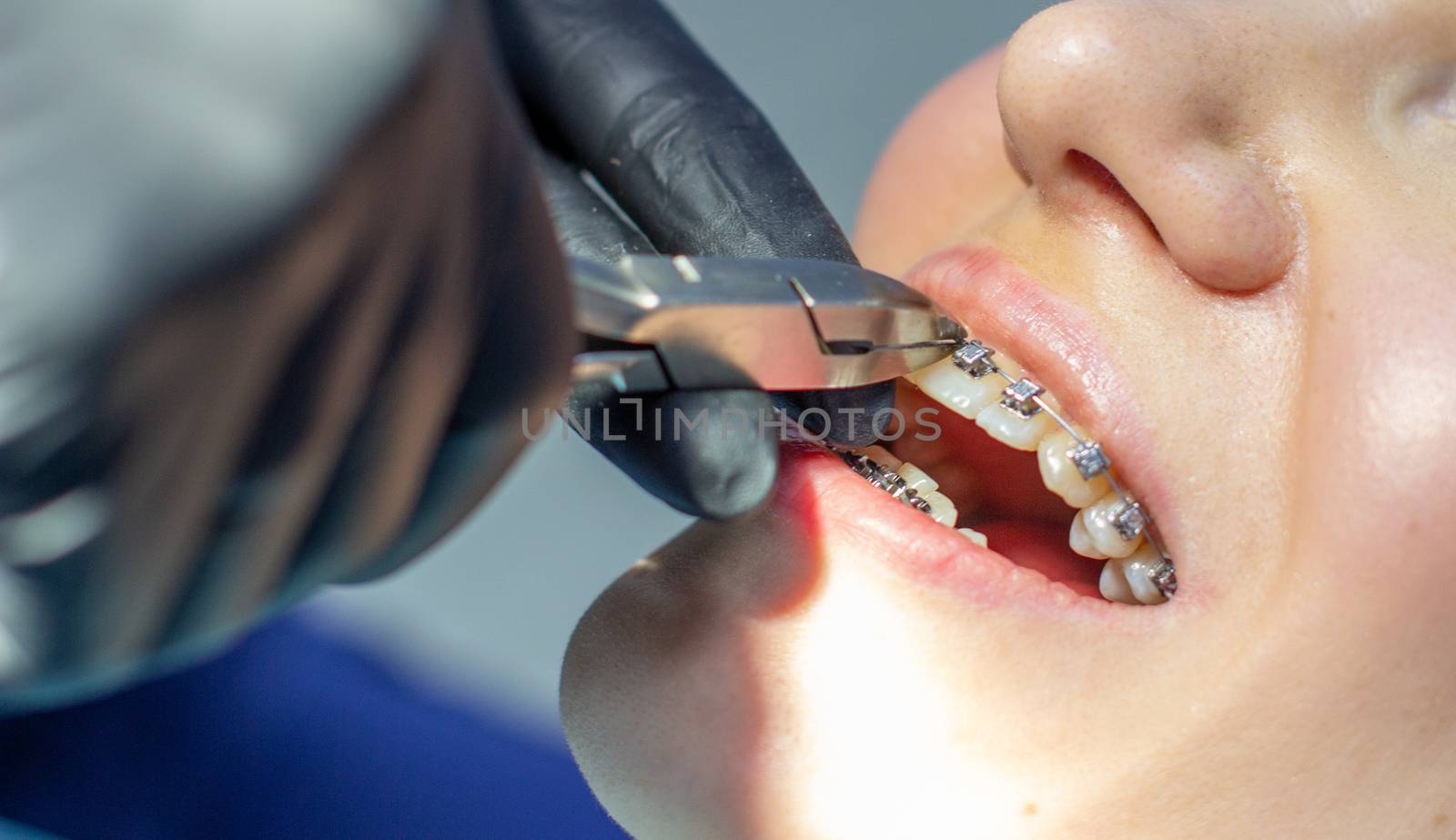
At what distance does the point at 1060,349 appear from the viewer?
25.2 inches

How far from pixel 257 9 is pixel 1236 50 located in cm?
50

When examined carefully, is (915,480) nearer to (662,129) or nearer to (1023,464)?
(1023,464)

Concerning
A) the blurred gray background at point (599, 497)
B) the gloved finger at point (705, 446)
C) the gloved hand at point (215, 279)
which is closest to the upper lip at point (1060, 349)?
the gloved finger at point (705, 446)

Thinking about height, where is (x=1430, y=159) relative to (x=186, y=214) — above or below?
above

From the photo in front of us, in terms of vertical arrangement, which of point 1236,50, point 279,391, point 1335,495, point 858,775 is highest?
point 1236,50

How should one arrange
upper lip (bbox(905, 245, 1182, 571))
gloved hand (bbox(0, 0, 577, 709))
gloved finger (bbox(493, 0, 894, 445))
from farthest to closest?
gloved finger (bbox(493, 0, 894, 445)), upper lip (bbox(905, 245, 1182, 571)), gloved hand (bbox(0, 0, 577, 709))

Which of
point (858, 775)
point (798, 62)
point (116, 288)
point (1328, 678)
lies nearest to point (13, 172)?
point (116, 288)

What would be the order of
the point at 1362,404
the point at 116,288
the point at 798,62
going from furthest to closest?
the point at 798,62
the point at 1362,404
the point at 116,288

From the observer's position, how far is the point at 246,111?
32 centimetres

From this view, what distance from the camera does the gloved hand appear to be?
30 cm

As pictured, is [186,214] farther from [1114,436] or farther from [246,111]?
[1114,436]

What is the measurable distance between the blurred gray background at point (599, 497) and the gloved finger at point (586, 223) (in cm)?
48

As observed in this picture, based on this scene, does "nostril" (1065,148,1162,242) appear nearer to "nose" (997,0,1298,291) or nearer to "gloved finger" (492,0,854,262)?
"nose" (997,0,1298,291)

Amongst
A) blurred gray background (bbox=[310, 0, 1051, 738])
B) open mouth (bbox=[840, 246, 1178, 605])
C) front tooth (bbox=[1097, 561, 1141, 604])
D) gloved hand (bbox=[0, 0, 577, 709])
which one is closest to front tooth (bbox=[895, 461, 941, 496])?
open mouth (bbox=[840, 246, 1178, 605])
